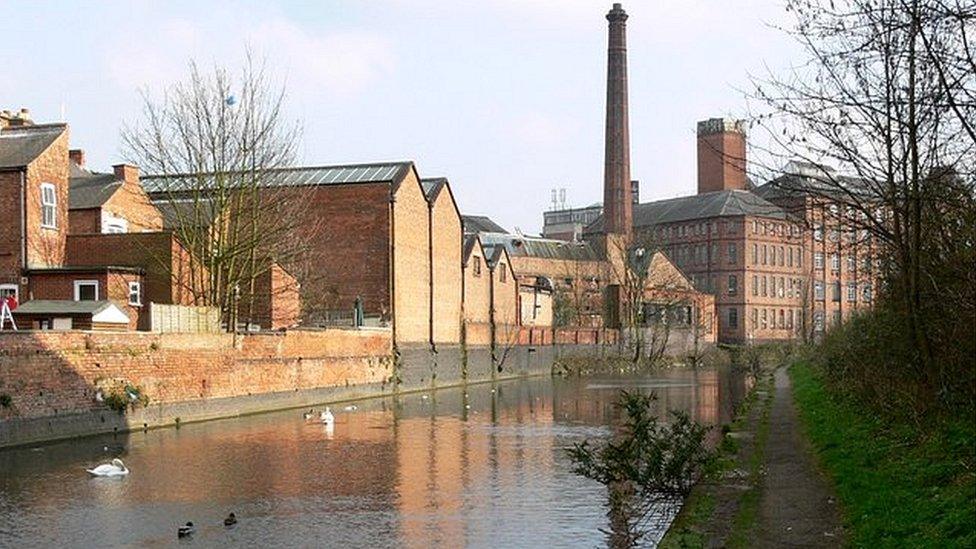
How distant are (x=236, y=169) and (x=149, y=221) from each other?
26.9ft

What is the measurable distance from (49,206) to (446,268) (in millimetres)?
22095

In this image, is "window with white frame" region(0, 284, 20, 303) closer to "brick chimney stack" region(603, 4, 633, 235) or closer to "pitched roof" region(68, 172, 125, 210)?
"pitched roof" region(68, 172, 125, 210)

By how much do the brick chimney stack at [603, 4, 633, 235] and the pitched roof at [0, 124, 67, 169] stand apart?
5048cm

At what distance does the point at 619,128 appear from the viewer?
8062 cm

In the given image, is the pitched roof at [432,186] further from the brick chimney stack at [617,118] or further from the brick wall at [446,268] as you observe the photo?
the brick chimney stack at [617,118]

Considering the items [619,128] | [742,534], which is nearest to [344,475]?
[742,534]

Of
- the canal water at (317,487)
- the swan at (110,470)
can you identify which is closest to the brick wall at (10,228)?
the canal water at (317,487)

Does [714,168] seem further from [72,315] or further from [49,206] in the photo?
[72,315]

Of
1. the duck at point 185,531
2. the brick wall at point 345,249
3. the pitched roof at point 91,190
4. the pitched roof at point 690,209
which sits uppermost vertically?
the pitched roof at point 690,209

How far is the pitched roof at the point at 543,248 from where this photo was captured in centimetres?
9050

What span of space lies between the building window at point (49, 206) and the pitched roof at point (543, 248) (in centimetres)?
5421

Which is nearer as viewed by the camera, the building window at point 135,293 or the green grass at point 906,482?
the green grass at point 906,482

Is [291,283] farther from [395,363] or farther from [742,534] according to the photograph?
[742,534]

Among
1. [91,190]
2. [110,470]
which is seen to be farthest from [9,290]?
[110,470]
